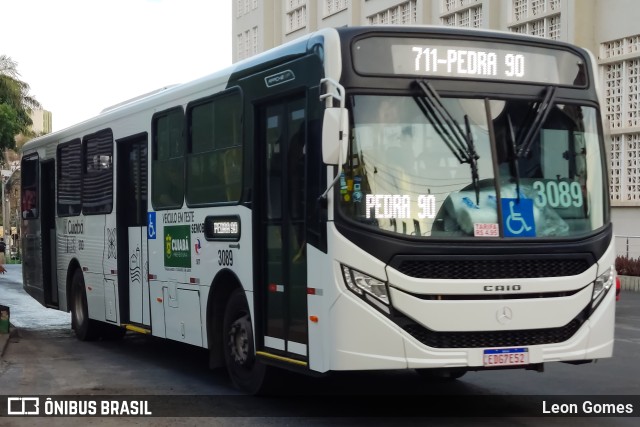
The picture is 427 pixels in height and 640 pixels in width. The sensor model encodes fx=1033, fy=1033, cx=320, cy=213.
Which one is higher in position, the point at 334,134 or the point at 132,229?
the point at 334,134

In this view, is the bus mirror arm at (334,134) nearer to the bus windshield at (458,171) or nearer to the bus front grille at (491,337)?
the bus windshield at (458,171)

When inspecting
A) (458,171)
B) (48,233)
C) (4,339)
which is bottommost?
(4,339)

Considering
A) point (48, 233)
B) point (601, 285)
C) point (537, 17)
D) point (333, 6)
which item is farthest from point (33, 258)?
point (333, 6)

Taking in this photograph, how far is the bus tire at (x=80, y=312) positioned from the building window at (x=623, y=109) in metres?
22.3

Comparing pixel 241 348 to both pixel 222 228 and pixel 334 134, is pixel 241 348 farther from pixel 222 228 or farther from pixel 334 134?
pixel 334 134

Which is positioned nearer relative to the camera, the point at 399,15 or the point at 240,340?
the point at 240,340

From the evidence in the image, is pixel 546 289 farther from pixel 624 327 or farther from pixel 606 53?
pixel 606 53

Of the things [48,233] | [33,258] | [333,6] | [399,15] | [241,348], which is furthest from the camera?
[333,6]

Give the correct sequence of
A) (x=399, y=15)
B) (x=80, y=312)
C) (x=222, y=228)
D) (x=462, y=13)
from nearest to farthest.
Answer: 1. (x=222, y=228)
2. (x=80, y=312)
3. (x=462, y=13)
4. (x=399, y=15)

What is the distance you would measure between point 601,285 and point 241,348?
3.39 metres

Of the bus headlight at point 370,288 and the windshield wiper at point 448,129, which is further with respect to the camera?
the windshield wiper at point 448,129

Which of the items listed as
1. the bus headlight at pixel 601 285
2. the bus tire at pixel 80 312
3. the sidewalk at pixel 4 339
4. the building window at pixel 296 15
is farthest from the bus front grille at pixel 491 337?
the building window at pixel 296 15

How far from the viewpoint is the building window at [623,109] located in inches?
1318

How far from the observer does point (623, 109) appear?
34.0m
